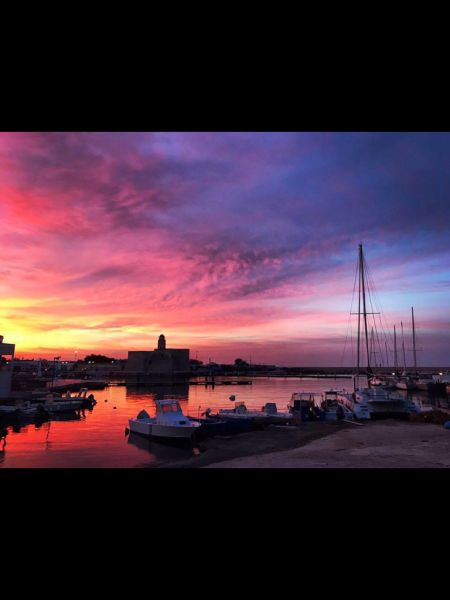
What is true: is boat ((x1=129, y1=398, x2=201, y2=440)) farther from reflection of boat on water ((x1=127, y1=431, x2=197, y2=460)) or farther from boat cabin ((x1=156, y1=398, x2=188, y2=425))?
reflection of boat on water ((x1=127, y1=431, x2=197, y2=460))

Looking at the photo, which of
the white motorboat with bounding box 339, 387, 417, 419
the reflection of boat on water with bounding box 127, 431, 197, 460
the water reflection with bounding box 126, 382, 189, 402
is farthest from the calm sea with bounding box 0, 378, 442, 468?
the water reflection with bounding box 126, 382, 189, 402

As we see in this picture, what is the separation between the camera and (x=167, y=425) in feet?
62.6

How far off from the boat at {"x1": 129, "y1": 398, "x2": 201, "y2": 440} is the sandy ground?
7600 millimetres

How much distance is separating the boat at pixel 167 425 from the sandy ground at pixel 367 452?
24.9ft

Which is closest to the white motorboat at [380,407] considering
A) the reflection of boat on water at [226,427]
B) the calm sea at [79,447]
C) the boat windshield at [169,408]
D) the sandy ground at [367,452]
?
the reflection of boat on water at [226,427]

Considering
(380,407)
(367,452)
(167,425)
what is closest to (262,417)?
(167,425)

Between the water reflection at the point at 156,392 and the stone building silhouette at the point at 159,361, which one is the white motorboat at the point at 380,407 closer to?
the water reflection at the point at 156,392

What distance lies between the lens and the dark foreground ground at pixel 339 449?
8.86 m

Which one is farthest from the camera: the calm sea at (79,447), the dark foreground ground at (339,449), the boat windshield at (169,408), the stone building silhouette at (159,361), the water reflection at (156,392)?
the stone building silhouette at (159,361)
